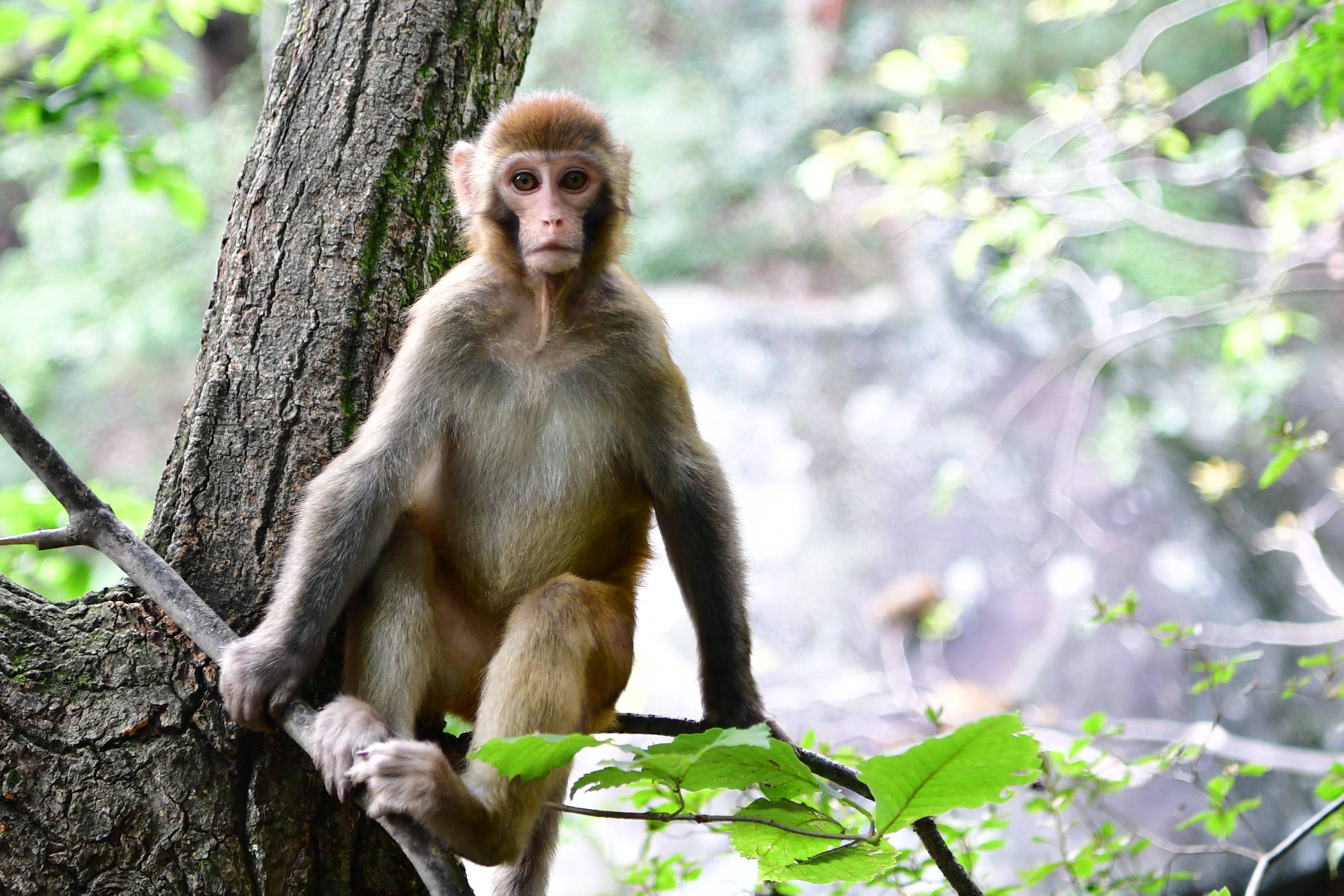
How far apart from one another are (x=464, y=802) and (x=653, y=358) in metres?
1.48

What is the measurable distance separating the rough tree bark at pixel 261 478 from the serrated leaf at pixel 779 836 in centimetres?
113

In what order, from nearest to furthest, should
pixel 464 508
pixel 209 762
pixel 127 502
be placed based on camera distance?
pixel 209 762 → pixel 464 508 → pixel 127 502

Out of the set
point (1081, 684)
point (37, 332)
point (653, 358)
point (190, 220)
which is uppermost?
point (37, 332)

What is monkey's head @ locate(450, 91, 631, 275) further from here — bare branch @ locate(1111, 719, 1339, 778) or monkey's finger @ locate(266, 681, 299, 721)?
bare branch @ locate(1111, 719, 1339, 778)

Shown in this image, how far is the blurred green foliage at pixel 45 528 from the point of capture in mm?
4039

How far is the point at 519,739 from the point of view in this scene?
176 cm

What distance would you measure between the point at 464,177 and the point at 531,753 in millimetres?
2259

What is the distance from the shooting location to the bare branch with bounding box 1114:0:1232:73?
813 cm

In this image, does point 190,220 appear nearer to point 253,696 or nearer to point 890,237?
point 253,696

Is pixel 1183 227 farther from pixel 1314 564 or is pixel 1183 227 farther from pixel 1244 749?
pixel 1244 749

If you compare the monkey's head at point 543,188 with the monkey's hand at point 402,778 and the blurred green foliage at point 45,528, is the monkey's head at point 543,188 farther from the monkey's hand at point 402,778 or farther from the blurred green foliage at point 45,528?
the blurred green foliage at point 45,528

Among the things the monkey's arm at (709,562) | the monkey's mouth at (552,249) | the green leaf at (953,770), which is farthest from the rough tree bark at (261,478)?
the green leaf at (953,770)

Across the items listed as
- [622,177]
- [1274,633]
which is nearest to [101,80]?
[622,177]

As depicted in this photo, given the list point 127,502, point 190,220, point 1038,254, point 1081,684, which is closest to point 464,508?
point 127,502
